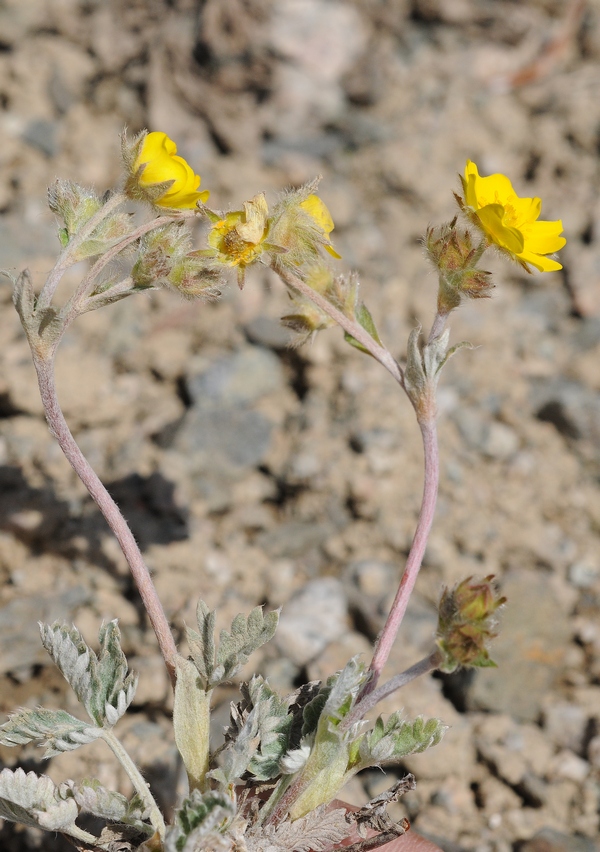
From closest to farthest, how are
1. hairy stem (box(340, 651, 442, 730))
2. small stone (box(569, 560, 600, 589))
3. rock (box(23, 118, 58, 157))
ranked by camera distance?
hairy stem (box(340, 651, 442, 730)), small stone (box(569, 560, 600, 589)), rock (box(23, 118, 58, 157))

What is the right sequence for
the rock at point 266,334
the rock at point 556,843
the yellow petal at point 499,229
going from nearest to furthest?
the yellow petal at point 499,229 → the rock at point 556,843 → the rock at point 266,334

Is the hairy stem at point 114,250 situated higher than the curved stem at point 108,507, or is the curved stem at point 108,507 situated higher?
the hairy stem at point 114,250

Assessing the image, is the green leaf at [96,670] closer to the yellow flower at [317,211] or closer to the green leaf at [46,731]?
the green leaf at [46,731]

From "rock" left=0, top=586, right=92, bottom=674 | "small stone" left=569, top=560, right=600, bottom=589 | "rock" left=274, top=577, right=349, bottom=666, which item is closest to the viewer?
"rock" left=0, top=586, right=92, bottom=674

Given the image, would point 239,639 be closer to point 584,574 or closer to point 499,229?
point 499,229

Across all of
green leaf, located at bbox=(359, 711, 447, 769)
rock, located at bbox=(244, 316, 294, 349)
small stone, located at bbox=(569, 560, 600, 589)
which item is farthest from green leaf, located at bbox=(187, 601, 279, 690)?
rock, located at bbox=(244, 316, 294, 349)

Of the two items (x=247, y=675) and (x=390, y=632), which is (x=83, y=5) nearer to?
(x=247, y=675)

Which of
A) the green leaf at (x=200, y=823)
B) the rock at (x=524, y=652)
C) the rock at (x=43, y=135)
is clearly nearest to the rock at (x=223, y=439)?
the rock at (x=524, y=652)

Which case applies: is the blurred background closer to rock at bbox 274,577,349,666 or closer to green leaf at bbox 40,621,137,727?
rock at bbox 274,577,349,666
